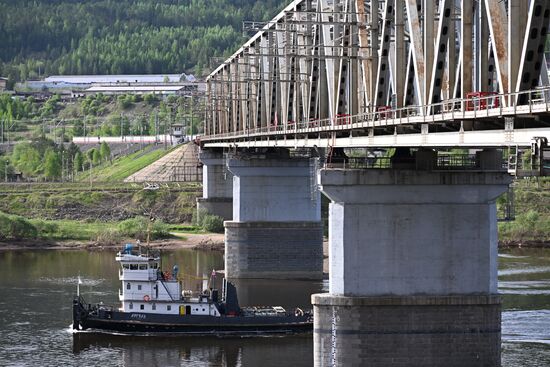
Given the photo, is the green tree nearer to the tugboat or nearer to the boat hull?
the tugboat

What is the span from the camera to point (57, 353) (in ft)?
231

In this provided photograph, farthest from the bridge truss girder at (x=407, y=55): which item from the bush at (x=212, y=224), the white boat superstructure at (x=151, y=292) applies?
the bush at (x=212, y=224)

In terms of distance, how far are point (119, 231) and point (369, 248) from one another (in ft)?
267

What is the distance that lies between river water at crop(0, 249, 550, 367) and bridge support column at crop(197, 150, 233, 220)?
35.3 m

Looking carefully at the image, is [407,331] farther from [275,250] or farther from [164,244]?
[164,244]

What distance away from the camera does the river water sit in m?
69.3

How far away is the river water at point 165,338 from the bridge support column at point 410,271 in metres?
8.16

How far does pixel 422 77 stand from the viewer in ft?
167

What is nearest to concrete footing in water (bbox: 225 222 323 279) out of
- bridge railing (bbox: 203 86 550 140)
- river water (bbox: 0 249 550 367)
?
river water (bbox: 0 249 550 367)

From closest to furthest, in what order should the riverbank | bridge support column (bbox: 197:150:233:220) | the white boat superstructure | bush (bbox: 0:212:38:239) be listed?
the white boat superstructure, the riverbank, bush (bbox: 0:212:38:239), bridge support column (bbox: 197:150:233:220)

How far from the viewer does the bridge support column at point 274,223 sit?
10156 cm

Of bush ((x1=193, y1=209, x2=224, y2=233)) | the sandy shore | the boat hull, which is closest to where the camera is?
the boat hull

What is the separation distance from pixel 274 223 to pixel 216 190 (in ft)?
141

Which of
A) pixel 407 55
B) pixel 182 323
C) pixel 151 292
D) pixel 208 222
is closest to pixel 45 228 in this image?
pixel 208 222
